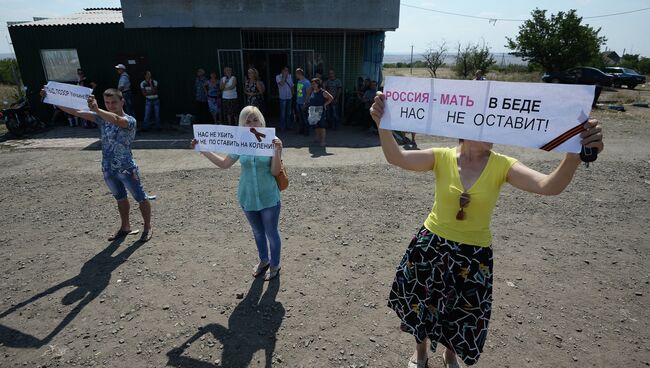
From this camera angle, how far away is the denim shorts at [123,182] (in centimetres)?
458

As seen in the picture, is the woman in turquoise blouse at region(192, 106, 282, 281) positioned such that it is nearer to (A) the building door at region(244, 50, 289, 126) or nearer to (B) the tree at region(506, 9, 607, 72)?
(A) the building door at region(244, 50, 289, 126)

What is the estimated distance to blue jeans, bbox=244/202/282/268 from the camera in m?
3.77

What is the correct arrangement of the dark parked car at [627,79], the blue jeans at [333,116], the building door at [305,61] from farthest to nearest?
the dark parked car at [627,79]
the building door at [305,61]
the blue jeans at [333,116]

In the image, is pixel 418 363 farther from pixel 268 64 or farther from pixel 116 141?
pixel 268 64

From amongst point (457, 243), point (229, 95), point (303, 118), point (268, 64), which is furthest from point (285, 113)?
point (457, 243)

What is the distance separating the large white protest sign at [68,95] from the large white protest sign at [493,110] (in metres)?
4.10

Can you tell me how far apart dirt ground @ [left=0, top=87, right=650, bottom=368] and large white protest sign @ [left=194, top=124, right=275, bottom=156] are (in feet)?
5.04

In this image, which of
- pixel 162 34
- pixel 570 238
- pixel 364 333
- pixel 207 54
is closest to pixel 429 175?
pixel 570 238

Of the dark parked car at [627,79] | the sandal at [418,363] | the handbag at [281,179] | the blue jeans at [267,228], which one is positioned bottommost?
the sandal at [418,363]

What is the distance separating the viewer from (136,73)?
1272 centimetres

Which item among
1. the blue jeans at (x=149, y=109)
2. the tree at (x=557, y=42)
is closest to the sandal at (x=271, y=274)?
the blue jeans at (x=149, y=109)

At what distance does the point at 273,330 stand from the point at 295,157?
232 inches

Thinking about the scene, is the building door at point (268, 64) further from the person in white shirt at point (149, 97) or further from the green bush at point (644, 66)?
the green bush at point (644, 66)

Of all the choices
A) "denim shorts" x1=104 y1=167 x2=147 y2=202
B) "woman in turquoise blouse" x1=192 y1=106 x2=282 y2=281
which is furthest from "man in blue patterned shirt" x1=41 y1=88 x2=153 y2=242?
"woman in turquoise blouse" x1=192 y1=106 x2=282 y2=281
